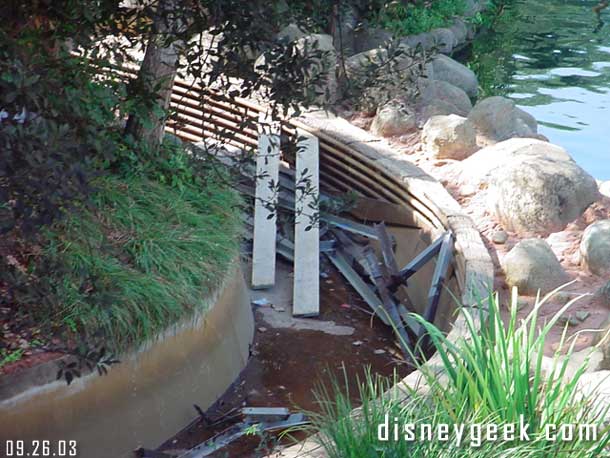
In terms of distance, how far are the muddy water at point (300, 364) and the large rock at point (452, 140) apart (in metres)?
1.87

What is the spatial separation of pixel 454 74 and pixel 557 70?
22.0 feet

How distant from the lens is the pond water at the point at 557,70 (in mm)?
14391

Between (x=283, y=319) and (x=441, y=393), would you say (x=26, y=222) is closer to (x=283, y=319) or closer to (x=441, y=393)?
(x=441, y=393)

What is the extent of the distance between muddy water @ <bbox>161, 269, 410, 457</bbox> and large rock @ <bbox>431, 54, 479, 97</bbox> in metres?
5.21

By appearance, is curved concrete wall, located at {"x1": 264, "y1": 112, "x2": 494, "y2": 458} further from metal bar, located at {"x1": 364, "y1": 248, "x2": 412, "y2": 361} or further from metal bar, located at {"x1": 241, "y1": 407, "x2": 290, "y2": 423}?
metal bar, located at {"x1": 241, "y1": 407, "x2": 290, "y2": 423}

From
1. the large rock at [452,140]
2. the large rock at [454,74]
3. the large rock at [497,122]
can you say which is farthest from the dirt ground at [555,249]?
the large rock at [454,74]

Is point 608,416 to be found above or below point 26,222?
below

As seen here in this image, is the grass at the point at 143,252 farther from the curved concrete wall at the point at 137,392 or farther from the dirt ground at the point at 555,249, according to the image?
the dirt ground at the point at 555,249

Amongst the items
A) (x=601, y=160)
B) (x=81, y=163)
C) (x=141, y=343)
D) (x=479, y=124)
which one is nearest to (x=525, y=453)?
(x=81, y=163)

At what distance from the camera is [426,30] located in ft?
60.5

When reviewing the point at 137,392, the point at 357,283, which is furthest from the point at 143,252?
the point at 357,283

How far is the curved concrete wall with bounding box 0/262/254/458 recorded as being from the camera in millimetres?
5234

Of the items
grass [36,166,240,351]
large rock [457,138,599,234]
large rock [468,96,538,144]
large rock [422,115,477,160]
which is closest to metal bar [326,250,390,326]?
large rock [457,138,599,234]

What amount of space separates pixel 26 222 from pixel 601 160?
11.3 m
